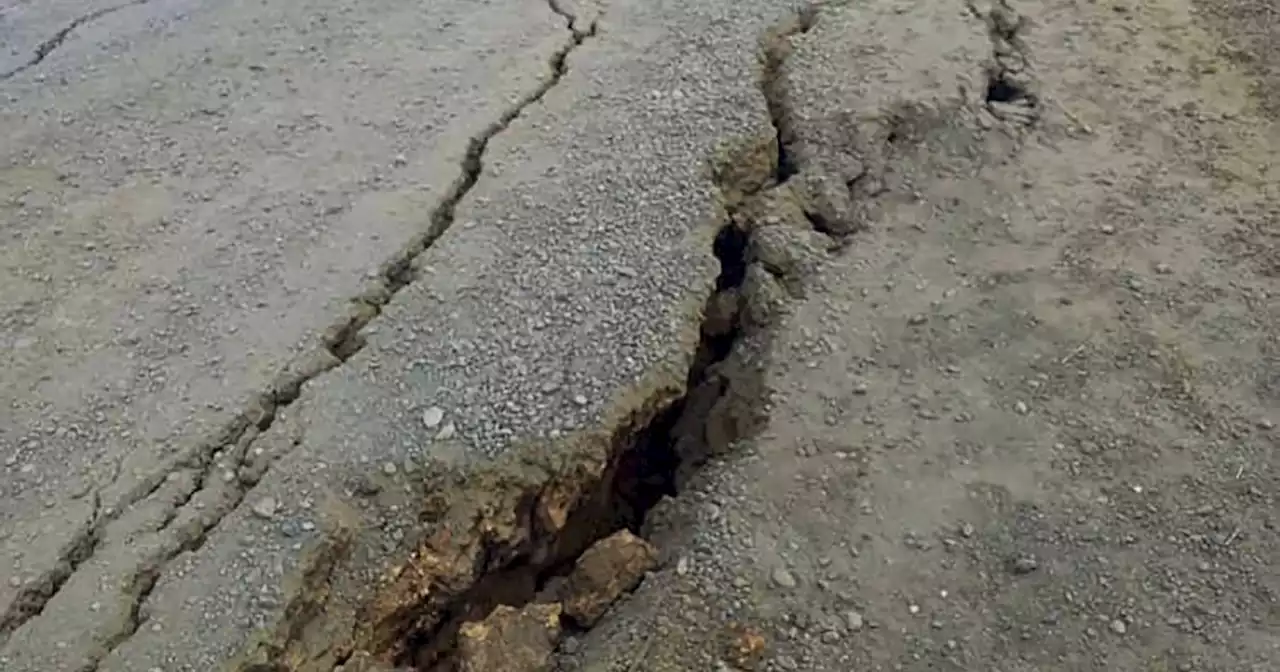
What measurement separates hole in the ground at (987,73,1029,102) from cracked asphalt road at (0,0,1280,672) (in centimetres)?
5

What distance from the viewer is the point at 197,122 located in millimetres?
3867

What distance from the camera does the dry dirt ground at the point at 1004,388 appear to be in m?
2.59

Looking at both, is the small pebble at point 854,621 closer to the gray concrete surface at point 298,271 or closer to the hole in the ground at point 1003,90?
the gray concrete surface at point 298,271

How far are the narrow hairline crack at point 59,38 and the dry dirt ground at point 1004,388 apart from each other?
2.09 metres

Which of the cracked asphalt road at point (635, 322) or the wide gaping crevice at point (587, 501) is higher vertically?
the cracked asphalt road at point (635, 322)

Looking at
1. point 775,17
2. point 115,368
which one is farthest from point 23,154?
point 775,17

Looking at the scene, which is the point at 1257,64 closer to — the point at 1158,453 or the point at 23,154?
the point at 1158,453

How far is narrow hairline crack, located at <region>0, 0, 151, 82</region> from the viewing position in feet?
13.5

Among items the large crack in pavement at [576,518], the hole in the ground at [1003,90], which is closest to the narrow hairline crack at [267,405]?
the large crack in pavement at [576,518]

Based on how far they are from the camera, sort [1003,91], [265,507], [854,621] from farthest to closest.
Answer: [1003,91], [265,507], [854,621]

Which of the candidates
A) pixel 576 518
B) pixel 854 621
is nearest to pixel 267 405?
pixel 576 518

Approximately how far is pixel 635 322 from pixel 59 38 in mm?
2216

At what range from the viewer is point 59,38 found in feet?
13.9

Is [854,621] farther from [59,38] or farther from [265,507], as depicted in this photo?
[59,38]
